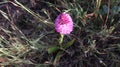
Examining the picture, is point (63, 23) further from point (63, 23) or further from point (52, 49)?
point (52, 49)

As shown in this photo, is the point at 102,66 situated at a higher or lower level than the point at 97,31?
lower

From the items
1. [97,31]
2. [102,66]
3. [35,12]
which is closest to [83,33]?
[97,31]

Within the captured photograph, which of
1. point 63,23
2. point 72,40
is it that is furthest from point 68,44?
point 63,23

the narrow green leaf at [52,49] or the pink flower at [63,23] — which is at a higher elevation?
the pink flower at [63,23]

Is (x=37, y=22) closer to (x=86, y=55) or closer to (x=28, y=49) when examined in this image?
(x=28, y=49)

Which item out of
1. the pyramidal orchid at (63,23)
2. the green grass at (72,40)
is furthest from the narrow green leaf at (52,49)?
the pyramidal orchid at (63,23)

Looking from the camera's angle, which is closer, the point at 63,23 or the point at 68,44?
the point at 63,23

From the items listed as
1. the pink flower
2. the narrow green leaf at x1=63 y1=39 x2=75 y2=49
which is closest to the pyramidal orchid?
the pink flower

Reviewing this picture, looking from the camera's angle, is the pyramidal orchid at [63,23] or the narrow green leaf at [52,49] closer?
the pyramidal orchid at [63,23]

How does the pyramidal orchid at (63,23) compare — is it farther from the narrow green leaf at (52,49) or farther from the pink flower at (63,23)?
the narrow green leaf at (52,49)
